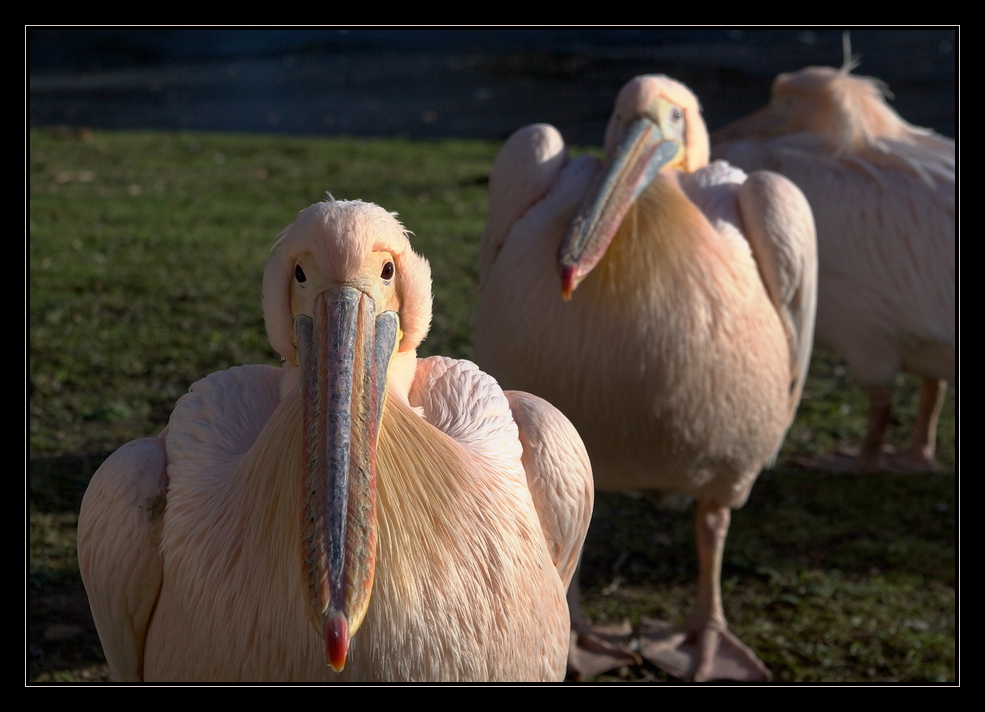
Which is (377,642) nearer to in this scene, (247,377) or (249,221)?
(247,377)

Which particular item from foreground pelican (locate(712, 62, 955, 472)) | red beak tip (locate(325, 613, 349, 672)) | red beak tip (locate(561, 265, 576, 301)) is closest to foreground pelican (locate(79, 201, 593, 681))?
red beak tip (locate(325, 613, 349, 672))

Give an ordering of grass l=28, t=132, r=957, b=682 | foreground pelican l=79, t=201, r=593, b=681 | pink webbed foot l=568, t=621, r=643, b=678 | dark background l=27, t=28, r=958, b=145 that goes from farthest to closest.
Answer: dark background l=27, t=28, r=958, b=145 < grass l=28, t=132, r=957, b=682 < pink webbed foot l=568, t=621, r=643, b=678 < foreground pelican l=79, t=201, r=593, b=681

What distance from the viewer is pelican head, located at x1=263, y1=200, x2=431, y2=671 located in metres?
1.49

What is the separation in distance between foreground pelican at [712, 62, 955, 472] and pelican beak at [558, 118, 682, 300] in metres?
1.28

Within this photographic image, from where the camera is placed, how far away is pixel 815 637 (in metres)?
3.07

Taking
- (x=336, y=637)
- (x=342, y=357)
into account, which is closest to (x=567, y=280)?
(x=342, y=357)

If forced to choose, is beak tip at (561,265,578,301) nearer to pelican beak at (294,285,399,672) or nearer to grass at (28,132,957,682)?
pelican beak at (294,285,399,672)

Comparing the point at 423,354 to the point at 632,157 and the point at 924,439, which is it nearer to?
the point at 632,157

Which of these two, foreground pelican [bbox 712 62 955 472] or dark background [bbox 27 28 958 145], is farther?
dark background [bbox 27 28 958 145]

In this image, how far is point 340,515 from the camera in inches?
59.3

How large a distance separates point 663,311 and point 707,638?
1.00m

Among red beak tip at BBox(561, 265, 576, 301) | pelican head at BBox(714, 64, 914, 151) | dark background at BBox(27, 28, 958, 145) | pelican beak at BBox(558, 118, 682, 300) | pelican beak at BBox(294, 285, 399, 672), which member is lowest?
pelican beak at BBox(294, 285, 399, 672)

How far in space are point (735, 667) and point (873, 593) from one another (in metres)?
0.64
